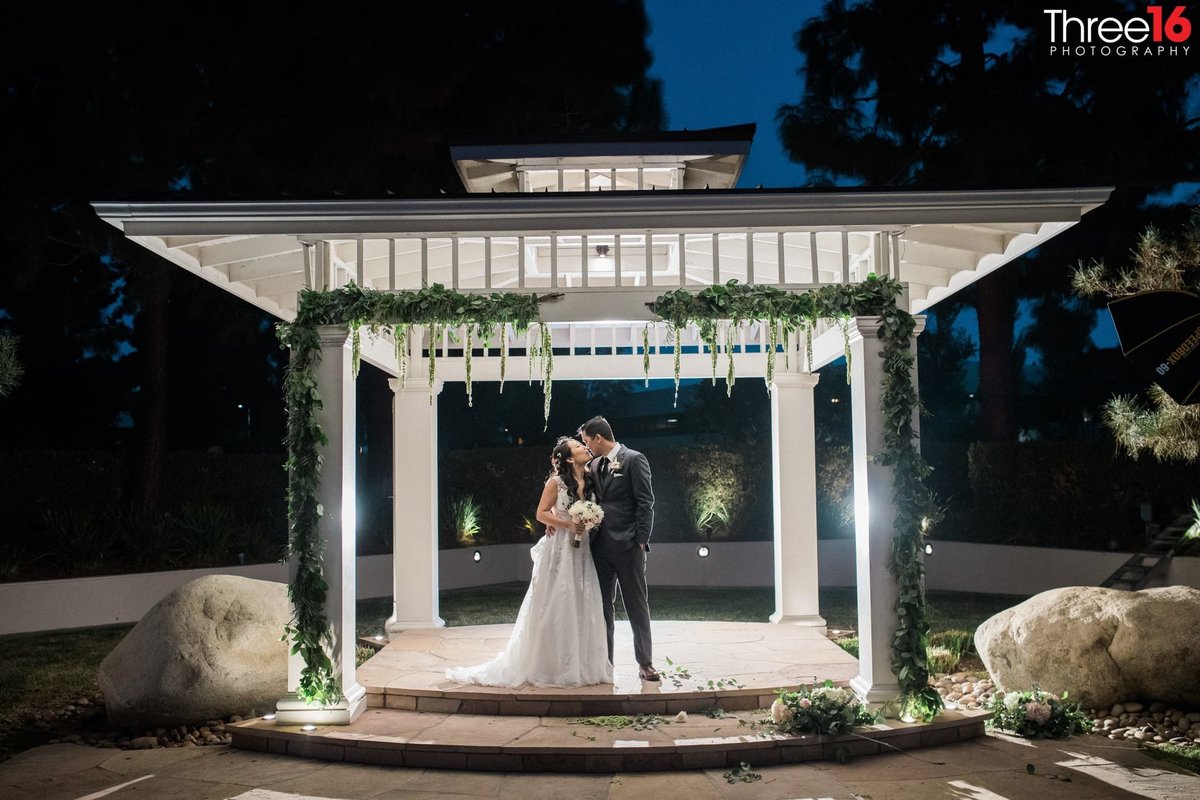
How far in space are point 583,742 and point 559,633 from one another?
4.08 feet

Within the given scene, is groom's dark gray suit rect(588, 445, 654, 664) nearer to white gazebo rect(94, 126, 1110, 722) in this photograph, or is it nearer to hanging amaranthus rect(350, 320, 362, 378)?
white gazebo rect(94, 126, 1110, 722)

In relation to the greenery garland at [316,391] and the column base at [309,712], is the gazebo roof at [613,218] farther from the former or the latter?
the column base at [309,712]

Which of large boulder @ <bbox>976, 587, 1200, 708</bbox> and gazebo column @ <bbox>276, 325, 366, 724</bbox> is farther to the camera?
large boulder @ <bbox>976, 587, 1200, 708</bbox>

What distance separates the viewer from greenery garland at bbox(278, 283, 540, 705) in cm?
631

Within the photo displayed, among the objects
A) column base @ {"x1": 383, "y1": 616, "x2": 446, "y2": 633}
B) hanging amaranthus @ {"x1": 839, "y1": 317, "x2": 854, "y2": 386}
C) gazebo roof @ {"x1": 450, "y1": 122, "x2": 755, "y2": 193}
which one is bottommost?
column base @ {"x1": 383, "y1": 616, "x2": 446, "y2": 633}

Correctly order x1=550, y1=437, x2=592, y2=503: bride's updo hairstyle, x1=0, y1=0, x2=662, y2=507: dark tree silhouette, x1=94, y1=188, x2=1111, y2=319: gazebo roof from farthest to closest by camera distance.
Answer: x1=0, y1=0, x2=662, y2=507: dark tree silhouette → x1=550, y1=437, x2=592, y2=503: bride's updo hairstyle → x1=94, y1=188, x2=1111, y2=319: gazebo roof

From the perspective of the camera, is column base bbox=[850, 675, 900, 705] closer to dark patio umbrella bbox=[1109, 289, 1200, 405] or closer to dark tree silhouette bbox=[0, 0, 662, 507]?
dark patio umbrella bbox=[1109, 289, 1200, 405]

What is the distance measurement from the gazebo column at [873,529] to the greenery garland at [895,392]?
2.0 inches

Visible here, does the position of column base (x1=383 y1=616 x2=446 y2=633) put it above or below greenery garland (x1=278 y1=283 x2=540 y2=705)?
below

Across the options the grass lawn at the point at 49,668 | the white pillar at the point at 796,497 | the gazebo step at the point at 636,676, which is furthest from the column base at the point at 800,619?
the grass lawn at the point at 49,668

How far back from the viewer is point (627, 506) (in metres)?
7.20

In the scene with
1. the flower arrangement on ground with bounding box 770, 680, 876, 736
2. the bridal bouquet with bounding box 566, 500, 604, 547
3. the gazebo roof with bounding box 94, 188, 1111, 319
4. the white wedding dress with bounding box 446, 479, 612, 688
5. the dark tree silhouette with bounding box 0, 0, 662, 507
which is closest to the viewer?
the flower arrangement on ground with bounding box 770, 680, 876, 736

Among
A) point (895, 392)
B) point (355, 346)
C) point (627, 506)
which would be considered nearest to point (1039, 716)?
point (895, 392)

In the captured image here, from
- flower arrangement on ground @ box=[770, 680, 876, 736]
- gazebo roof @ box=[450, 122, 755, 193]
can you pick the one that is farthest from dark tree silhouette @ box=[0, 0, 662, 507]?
flower arrangement on ground @ box=[770, 680, 876, 736]
